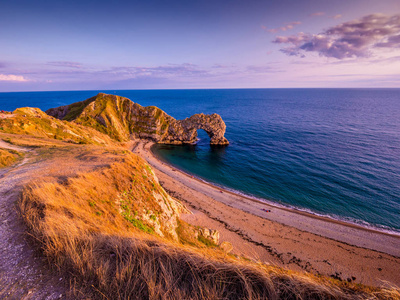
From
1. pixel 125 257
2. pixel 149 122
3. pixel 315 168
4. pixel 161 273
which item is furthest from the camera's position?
pixel 149 122

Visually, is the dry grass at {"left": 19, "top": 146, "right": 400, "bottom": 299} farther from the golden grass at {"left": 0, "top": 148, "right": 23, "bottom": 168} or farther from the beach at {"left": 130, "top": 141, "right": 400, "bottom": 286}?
the beach at {"left": 130, "top": 141, "right": 400, "bottom": 286}

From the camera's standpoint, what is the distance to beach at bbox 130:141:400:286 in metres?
23.6

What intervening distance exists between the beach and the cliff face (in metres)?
40.9

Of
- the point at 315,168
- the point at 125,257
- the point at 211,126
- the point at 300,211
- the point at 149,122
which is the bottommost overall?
the point at 300,211

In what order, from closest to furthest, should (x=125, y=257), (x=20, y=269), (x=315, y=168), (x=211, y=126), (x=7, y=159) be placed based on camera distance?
(x=20, y=269) → (x=125, y=257) → (x=7, y=159) → (x=315, y=168) → (x=211, y=126)

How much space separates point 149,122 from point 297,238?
223ft

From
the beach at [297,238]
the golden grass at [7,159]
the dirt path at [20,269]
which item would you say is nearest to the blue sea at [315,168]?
the beach at [297,238]

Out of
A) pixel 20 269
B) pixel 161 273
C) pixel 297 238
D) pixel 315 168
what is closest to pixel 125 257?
pixel 161 273

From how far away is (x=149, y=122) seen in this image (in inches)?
3014

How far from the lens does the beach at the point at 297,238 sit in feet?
77.3

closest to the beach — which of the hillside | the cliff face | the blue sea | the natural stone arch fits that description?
the blue sea

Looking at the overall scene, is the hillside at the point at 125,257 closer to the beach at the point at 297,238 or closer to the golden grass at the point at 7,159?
the golden grass at the point at 7,159

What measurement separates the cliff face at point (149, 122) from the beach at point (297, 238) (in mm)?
40851

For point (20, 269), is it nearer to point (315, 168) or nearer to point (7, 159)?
point (7, 159)
